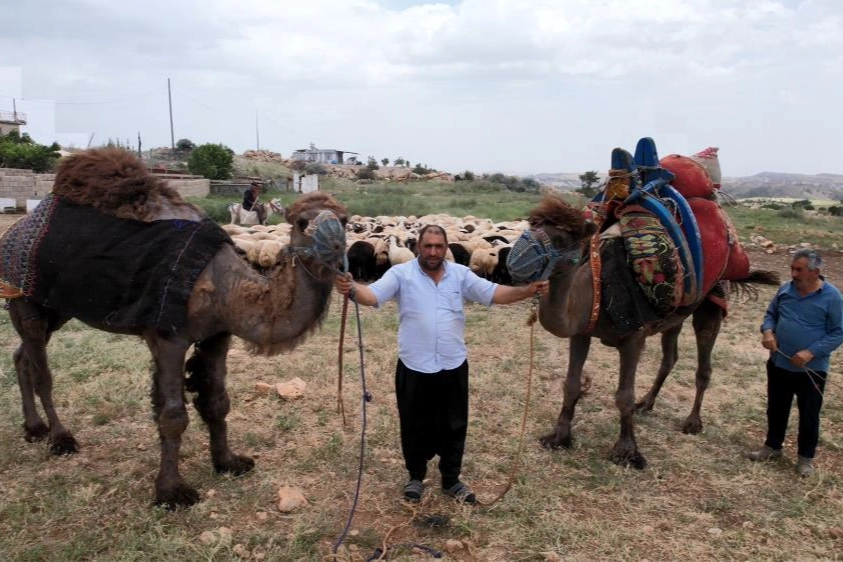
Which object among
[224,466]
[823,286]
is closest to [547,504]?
[224,466]

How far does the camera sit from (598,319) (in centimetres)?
471

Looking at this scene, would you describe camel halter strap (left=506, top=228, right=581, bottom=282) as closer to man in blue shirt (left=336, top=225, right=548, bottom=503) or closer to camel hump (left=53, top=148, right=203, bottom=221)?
man in blue shirt (left=336, top=225, right=548, bottom=503)

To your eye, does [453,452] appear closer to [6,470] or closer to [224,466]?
[224,466]

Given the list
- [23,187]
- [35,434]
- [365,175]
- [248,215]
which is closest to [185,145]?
[365,175]

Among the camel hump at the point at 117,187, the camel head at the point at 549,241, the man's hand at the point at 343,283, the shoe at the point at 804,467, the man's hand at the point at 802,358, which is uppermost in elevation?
the camel hump at the point at 117,187

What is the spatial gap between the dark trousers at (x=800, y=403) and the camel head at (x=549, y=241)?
7.18 feet

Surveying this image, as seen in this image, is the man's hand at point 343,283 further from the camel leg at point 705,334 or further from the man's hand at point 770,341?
the camel leg at point 705,334

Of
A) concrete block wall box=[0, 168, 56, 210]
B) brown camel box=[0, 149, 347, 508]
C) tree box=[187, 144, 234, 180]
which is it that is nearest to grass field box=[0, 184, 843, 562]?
brown camel box=[0, 149, 347, 508]

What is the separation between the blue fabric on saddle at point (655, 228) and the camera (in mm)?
4621

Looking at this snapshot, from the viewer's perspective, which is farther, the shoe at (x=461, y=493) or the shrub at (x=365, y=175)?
the shrub at (x=365, y=175)

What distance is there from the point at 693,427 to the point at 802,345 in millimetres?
1321

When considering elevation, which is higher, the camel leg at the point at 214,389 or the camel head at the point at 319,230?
the camel head at the point at 319,230

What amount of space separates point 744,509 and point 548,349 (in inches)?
154

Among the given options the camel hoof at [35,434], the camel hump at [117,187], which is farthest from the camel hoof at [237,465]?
the camel hump at [117,187]
